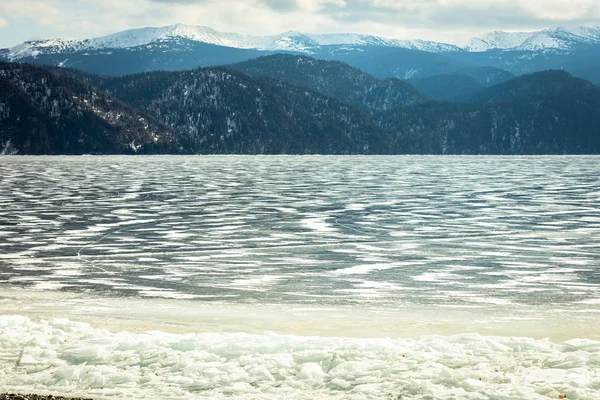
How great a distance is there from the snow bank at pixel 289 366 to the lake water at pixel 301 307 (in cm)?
4

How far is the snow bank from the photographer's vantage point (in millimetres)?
11695

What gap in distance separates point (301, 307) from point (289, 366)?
5048mm

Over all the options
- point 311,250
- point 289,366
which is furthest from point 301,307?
point 311,250

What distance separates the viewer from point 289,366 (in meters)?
12.8

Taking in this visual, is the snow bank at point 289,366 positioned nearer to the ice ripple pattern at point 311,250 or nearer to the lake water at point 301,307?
the lake water at point 301,307

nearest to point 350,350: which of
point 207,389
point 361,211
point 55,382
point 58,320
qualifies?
point 207,389

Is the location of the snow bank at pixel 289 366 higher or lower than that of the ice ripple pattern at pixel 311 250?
higher

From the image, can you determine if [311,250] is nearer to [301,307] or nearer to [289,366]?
[301,307]

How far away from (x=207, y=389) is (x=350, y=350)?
256 cm

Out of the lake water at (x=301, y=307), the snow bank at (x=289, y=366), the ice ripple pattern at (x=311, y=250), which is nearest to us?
the snow bank at (x=289, y=366)

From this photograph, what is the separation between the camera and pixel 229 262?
24469 mm

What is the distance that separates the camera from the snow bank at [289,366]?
460 inches

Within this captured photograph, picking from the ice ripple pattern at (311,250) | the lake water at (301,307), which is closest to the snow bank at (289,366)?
the lake water at (301,307)

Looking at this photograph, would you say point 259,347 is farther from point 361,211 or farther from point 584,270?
point 361,211
